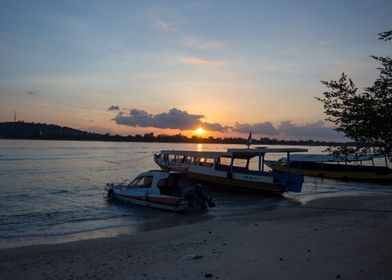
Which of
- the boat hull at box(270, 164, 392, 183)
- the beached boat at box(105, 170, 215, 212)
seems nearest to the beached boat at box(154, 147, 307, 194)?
the beached boat at box(105, 170, 215, 212)

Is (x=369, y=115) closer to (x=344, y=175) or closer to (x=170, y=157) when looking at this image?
(x=170, y=157)

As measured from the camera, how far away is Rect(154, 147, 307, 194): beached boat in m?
30.5

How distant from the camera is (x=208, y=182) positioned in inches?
1356

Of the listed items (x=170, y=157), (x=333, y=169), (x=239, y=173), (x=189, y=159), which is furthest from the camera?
(x=333, y=169)

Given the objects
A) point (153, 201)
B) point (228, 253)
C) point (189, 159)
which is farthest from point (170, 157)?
point (228, 253)

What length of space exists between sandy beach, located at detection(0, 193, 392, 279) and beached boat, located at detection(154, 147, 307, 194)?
11216mm

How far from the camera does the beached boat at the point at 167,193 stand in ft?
74.7

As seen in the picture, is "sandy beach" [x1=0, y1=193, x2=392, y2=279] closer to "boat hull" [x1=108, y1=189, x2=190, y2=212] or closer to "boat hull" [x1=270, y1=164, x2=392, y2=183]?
"boat hull" [x1=108, y1=189, x2=190, y2=212]

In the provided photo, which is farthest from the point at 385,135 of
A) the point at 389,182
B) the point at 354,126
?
the point at 389,182

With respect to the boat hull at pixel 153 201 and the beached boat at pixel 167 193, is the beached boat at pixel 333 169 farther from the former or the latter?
the boat hull at pixel 153 201

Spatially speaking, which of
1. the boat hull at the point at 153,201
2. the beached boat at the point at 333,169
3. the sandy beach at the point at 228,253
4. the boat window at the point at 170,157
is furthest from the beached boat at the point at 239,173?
the beached boat at the point at 333,169

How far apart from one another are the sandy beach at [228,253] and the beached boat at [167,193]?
3.84 m

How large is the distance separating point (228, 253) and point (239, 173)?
20.2 meters

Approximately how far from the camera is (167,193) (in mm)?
24078
